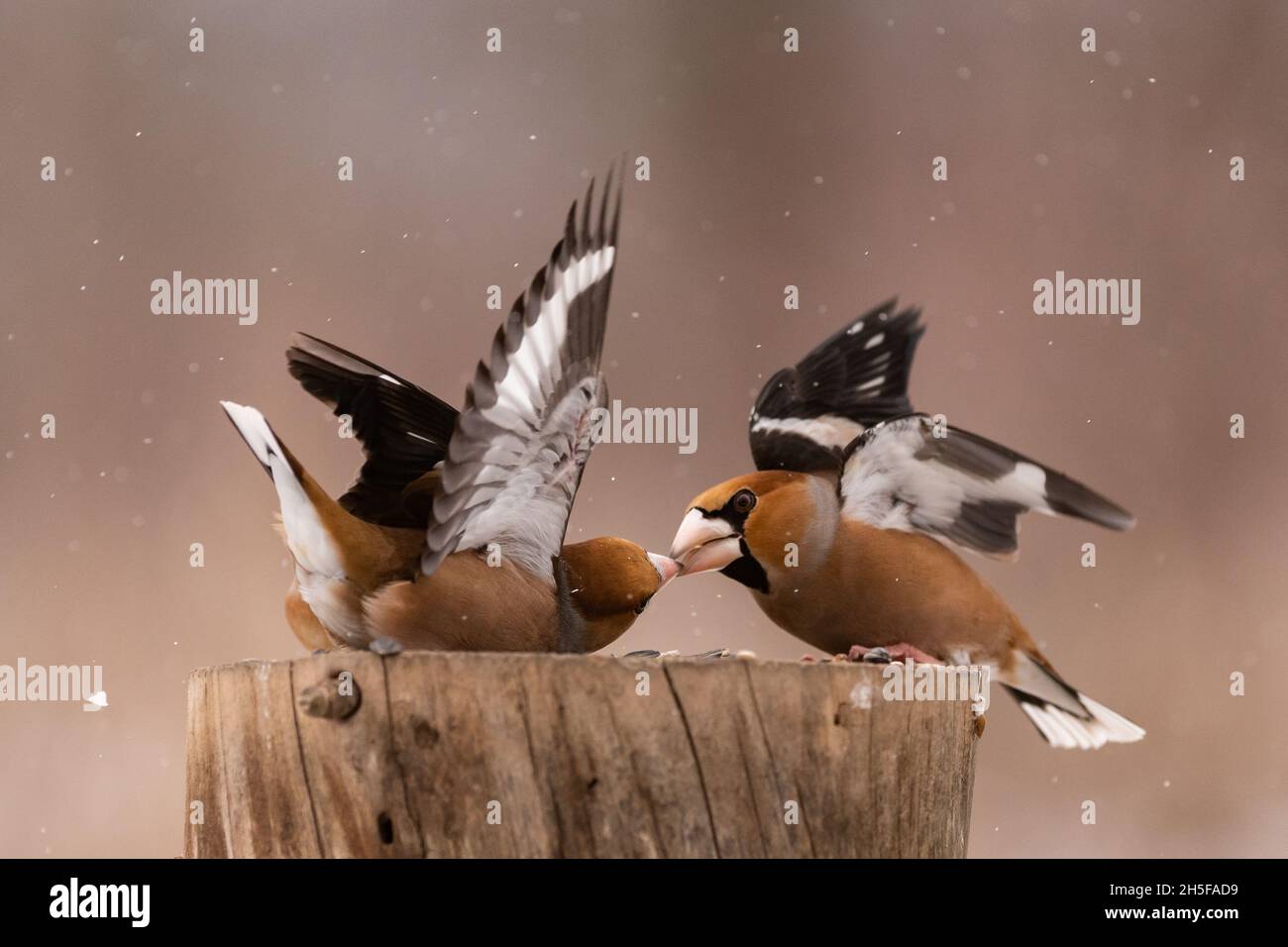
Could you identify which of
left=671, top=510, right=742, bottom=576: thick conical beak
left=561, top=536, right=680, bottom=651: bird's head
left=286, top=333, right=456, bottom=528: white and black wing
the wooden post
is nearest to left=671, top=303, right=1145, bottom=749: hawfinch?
left=671, top=510, right=742, bottom=576: thick conical beak

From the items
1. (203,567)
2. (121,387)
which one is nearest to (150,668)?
(203,567)

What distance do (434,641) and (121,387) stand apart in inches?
87.2

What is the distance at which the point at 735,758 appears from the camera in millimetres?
1267

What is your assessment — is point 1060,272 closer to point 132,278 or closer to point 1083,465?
point 1083,465

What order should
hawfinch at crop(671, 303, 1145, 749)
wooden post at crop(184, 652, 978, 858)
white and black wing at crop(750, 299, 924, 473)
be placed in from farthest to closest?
white and black wing at crop(750, 299, 924, 473)
hawfinch at crop(671, 303, 1145, 749)
wooden post at crop(184, 652, 978, 858)

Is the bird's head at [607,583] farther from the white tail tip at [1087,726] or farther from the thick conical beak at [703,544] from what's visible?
the white tail tip at [1087,726]

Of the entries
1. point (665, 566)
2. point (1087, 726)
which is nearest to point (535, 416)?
point (665, 566)

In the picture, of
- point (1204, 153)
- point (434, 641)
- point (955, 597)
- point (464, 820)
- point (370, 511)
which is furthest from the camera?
point (1204, 153)

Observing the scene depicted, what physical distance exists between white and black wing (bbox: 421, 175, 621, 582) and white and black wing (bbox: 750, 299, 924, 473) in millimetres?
616

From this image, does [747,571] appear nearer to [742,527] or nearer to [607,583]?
[742,527]

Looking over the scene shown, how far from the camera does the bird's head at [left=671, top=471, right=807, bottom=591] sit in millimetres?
2047

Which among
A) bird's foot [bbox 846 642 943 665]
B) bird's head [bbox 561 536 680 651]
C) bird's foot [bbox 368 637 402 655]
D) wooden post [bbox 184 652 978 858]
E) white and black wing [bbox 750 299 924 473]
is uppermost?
white and black wing [bbox 750 299 924 473]

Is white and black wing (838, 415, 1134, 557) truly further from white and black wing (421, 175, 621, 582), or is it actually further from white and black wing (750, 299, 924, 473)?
white and black wing (421, 175, 621, 582)

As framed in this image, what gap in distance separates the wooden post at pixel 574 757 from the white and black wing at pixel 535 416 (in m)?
0.36
